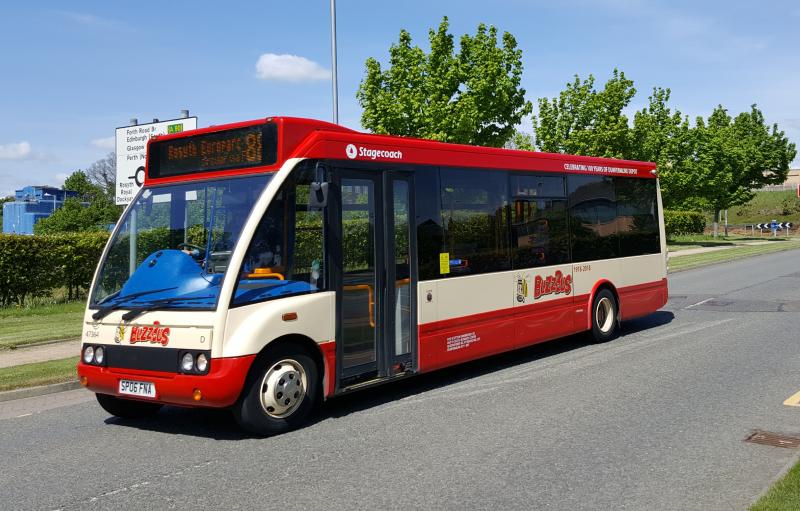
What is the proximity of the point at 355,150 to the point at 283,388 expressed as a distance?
7.97 feet

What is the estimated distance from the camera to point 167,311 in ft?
21.5

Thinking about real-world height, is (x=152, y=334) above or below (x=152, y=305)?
below

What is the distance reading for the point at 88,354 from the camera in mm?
7027

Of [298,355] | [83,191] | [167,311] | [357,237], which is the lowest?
[298,355]

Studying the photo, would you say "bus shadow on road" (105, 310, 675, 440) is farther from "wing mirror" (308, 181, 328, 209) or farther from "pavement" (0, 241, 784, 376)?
"pavement" (0, 241, 784, 376)

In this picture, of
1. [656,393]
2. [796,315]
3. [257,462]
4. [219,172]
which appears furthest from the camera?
[796,315]

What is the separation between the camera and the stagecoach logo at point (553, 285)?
1019 cm

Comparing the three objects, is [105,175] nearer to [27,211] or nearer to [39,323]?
[27,211]

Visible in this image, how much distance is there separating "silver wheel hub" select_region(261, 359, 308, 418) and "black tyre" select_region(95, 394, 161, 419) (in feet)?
5.00

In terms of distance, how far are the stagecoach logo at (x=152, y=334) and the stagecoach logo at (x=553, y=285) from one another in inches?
206

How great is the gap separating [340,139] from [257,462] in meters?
3.15

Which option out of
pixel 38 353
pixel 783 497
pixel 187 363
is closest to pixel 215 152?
pixel 187 363

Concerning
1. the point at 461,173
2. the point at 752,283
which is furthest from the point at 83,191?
the point at 461,173

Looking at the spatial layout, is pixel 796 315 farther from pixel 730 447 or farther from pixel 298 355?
pixel 298 355
